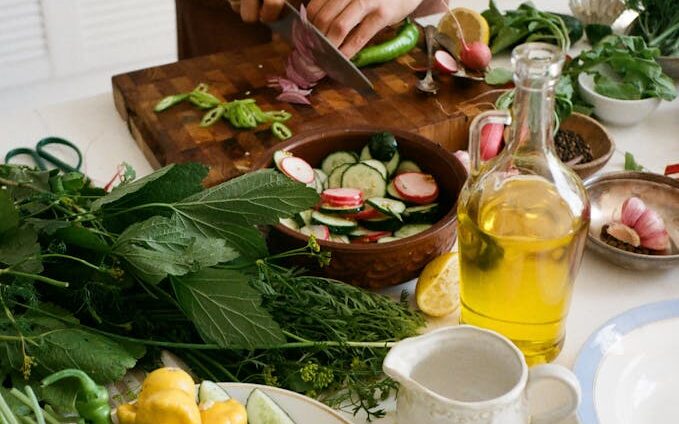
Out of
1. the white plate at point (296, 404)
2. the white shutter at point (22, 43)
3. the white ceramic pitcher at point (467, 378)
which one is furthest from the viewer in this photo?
the white shutter at point (22, 43)

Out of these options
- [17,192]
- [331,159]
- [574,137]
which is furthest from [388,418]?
[574,137]

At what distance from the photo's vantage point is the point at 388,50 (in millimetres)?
1640

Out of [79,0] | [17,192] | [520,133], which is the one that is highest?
[520,133]

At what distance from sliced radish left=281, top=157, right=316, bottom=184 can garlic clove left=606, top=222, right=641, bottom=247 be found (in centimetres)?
40

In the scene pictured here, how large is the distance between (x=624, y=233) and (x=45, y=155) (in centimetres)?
88

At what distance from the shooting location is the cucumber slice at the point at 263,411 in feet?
2.76

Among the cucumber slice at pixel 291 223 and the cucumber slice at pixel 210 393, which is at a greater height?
the cucumber slice at pixel 210 393

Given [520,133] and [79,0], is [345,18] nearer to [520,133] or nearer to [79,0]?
[520,133]

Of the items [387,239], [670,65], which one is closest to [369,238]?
[387,239]

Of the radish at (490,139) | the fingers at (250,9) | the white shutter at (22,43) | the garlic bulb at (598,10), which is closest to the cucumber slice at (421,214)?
the radish at (490,139)

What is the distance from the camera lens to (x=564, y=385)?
774 mm

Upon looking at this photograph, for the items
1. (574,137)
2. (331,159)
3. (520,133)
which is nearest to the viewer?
(520,133)

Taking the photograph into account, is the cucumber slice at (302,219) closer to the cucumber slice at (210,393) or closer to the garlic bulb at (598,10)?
the cucumber slice at (210,393)

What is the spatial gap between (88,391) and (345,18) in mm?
1027
